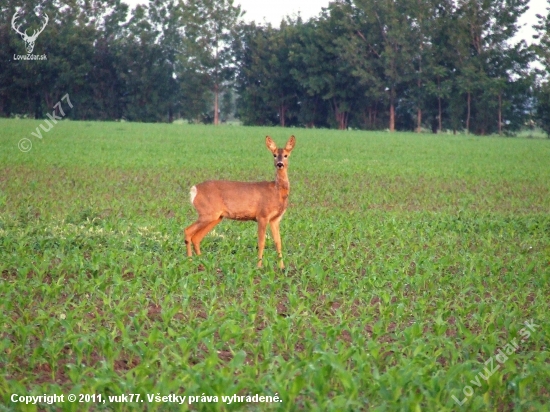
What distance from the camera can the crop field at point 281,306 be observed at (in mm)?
5234

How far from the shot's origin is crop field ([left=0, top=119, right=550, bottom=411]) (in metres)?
5.23

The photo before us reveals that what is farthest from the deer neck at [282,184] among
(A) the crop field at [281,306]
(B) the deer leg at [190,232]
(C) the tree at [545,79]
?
(C) the tree at [545,79]

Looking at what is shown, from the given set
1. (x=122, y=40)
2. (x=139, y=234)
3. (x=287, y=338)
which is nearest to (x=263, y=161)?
(x=139, y=234)

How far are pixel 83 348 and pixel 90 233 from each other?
475 cm

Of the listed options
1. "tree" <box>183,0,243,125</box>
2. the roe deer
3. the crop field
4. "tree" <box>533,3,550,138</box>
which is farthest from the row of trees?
the roe deer

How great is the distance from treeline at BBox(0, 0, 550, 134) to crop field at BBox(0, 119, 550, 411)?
4541 centimetres

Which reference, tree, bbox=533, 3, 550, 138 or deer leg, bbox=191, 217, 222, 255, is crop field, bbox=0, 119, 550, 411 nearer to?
deer leg, bbox=191, 217, 222, 255

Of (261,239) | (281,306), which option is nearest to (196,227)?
(261,239)

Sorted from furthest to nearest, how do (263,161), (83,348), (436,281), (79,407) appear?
1. (263,161)
2. (436,281)
3. (83,348)
4. (79,407)

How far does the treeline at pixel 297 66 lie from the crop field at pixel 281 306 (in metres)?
45.4

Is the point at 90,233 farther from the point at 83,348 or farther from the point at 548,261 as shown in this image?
the point at 548,261

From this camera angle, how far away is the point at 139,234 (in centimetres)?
1078

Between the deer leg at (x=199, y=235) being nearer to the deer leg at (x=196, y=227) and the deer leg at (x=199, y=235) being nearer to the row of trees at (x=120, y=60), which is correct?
the deer leg at (x=196, y=227)

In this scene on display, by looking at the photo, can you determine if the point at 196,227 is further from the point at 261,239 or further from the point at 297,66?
the point at 297,66
